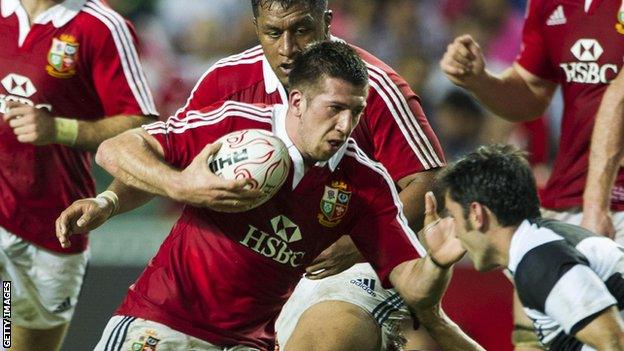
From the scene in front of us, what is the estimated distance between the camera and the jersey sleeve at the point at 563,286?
13.3 ft

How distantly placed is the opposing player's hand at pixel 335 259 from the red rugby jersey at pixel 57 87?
4.23ft

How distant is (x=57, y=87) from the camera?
5844 mm

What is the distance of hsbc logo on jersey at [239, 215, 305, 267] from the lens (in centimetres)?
470

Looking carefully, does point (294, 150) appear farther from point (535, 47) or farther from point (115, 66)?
point (535, 47)

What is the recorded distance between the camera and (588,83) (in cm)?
566

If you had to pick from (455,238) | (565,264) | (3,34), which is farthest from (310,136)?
(3,34)

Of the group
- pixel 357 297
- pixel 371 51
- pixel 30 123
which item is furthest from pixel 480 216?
pixel 371 51

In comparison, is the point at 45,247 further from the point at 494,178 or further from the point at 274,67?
the point at 494,178

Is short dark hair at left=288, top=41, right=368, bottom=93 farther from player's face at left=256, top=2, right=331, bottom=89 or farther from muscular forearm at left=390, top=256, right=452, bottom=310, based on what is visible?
muscular forearm at left=390, top=256, right=452, bottom=310

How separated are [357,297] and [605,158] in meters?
1.14

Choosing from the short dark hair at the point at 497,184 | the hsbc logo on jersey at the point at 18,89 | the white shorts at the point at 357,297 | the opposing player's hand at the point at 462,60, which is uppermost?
the opposing player's hand at the point at 462,60

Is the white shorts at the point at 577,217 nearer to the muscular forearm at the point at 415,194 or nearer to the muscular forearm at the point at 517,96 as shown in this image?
the muscular forearm at the point at 517,96

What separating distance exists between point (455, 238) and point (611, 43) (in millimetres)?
1436

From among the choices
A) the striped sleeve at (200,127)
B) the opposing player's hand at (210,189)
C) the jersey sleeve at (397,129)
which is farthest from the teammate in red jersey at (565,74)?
the opposing player's hand at (210,189)
